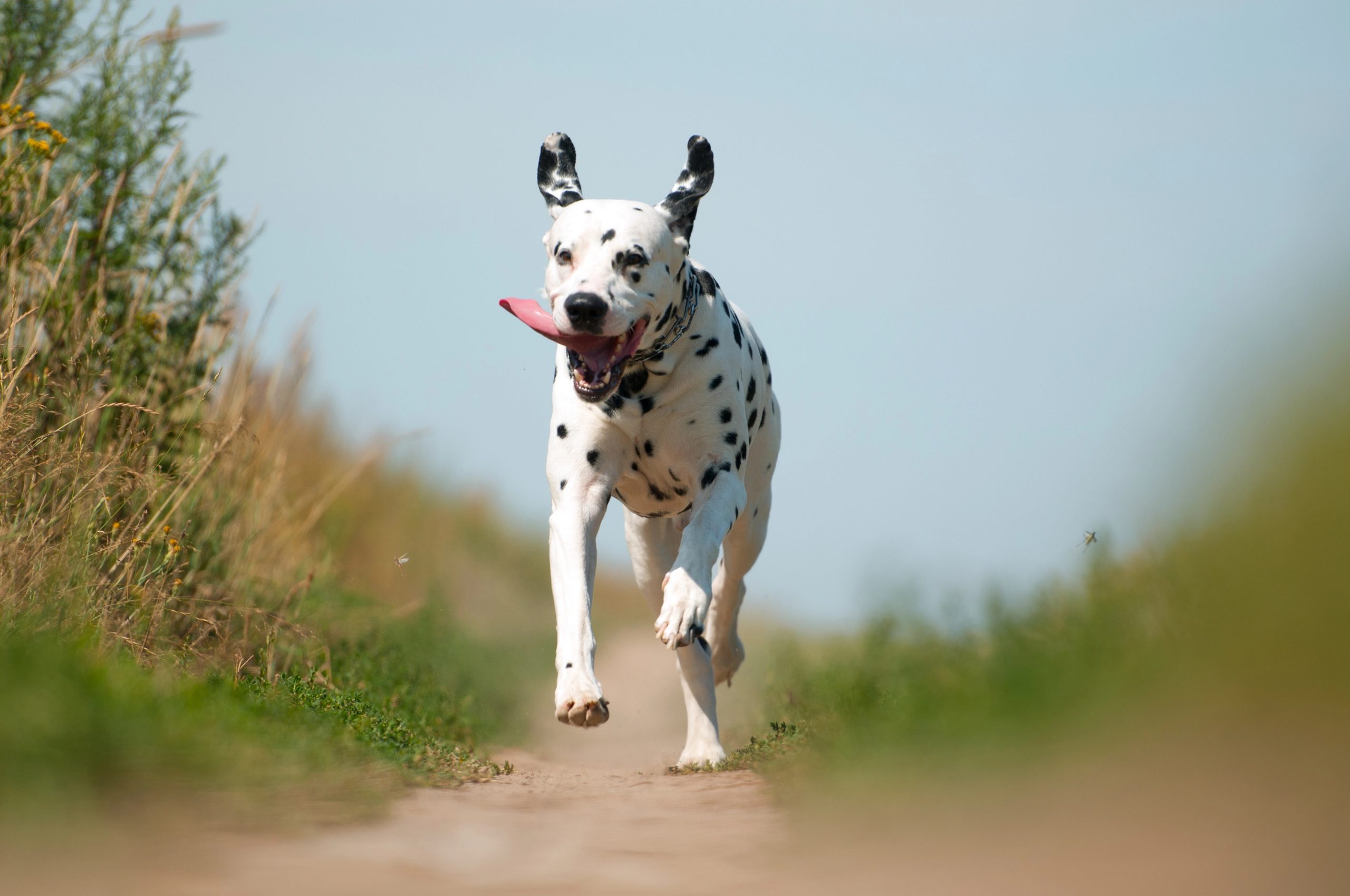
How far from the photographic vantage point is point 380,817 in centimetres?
398

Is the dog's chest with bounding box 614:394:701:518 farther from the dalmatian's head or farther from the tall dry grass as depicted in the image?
the tall dry grass

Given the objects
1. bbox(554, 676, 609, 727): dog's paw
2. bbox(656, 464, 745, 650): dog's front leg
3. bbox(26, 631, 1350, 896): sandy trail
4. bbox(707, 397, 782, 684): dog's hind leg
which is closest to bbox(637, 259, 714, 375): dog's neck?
bbox(656, 464, 745, 650): dog's front leg

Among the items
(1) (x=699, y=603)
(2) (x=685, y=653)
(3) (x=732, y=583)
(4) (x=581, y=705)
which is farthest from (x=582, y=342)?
(3) (x=732, y=583)

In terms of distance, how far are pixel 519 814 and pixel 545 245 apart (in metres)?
2.73

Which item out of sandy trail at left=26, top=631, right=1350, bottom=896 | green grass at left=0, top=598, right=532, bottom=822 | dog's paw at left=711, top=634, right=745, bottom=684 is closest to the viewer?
sandy trail at left=26, top=631, right=1350, bottom=896

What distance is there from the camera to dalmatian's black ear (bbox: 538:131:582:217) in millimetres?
6246

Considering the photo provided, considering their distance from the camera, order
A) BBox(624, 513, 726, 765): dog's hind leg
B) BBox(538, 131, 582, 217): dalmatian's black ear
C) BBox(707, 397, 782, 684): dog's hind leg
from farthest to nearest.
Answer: BBox(707, 397, 782, 684): dog's hind leg, BBox(624, 513, 726, 765): dog's hind leg, BBox(538, 131, 582, 217): dalmatian's black ear

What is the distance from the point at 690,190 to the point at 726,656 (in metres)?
2.83

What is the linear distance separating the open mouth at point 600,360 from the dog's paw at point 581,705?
1.25 metres

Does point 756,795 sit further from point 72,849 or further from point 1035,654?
point 72,849

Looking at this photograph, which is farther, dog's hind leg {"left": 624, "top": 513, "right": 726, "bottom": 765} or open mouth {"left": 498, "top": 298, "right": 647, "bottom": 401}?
dog's hind leg {"left": 624, "top": 513, "right": 726, "bottom": 765}

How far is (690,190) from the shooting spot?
19.8 feet

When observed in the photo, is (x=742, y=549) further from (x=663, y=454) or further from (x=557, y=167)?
(x=557, y=167)

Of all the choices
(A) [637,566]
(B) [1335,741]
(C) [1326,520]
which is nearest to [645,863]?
(B) [1335,741]
